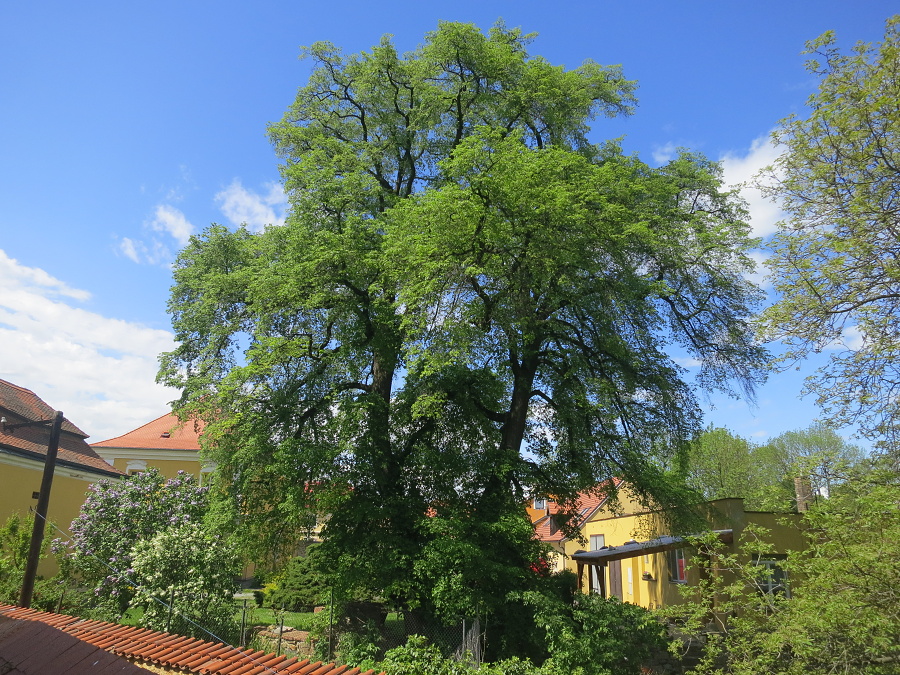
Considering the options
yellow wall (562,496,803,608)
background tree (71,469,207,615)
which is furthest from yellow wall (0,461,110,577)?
yellow wall (562,496,803,608)

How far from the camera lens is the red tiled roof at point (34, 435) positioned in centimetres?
2278

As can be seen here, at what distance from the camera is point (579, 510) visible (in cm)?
2027

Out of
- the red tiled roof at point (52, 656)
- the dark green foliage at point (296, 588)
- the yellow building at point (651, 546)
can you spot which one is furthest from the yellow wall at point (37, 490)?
the yellow building at point (651, 546)

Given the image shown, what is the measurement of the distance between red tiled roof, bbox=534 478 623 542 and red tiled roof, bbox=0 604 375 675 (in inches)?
304

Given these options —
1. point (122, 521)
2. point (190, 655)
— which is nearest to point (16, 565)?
point (122, 521)

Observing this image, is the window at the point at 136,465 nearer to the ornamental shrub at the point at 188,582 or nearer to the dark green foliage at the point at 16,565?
the dark green foliage at the point at 16,565

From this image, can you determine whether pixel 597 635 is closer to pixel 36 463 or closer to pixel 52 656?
pixel 52 656

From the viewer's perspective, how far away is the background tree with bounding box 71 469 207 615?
17.6m

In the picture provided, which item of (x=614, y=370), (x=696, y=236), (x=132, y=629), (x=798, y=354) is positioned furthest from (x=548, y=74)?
(x=132, y=629)

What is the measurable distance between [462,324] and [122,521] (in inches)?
532

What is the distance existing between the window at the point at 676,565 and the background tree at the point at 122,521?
1595cm

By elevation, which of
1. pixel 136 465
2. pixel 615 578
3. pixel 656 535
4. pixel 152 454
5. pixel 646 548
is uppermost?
pixel 152 454

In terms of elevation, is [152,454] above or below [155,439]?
below

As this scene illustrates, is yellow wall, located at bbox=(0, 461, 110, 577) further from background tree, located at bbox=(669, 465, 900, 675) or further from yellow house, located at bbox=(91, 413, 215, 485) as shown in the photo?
background tree, located at bbox=(669, 465, 900, 675)
